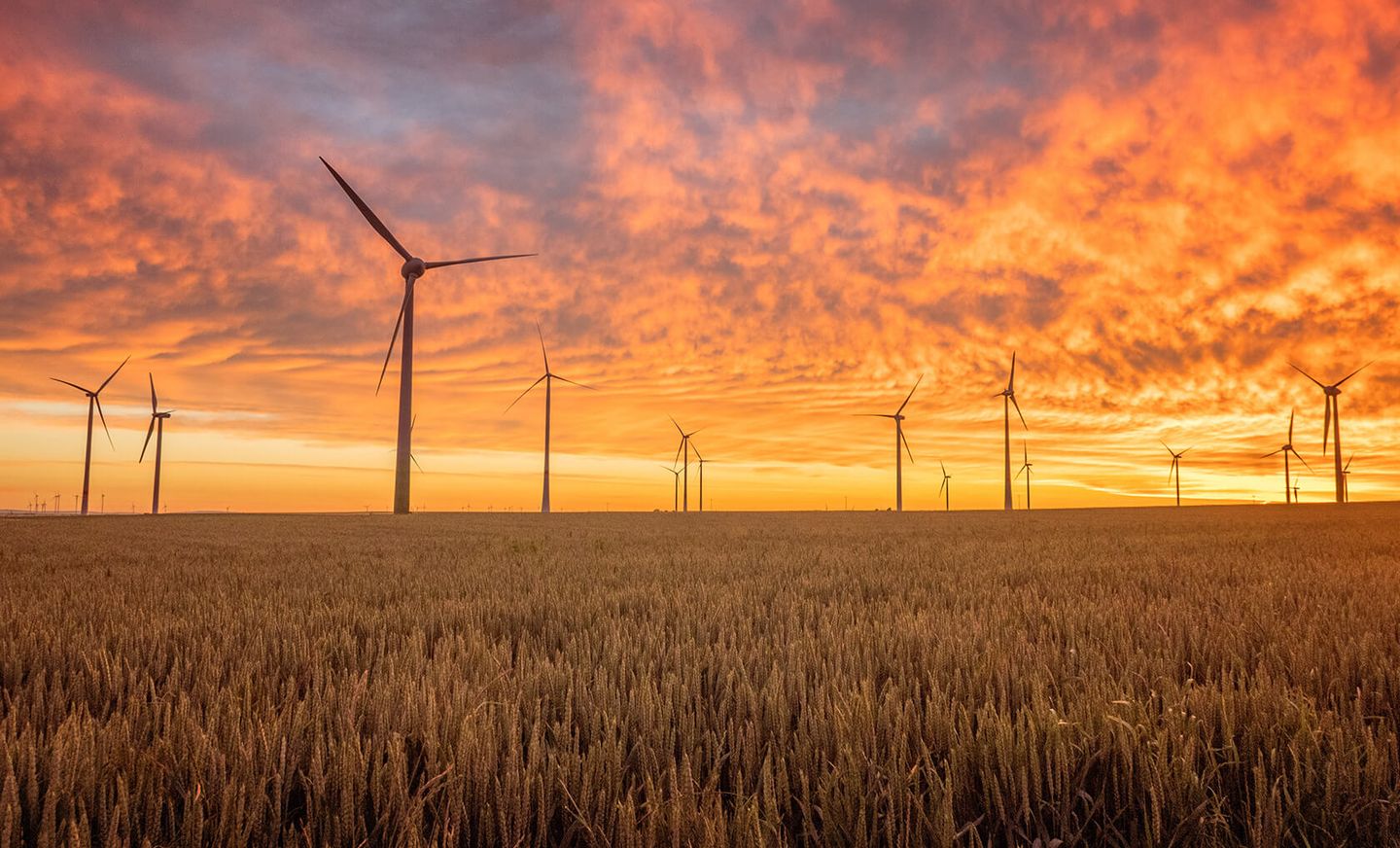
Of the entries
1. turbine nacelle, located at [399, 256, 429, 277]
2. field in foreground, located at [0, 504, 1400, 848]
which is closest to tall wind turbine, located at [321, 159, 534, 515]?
turbine nacelle, located at [399, 256, 429, 277]

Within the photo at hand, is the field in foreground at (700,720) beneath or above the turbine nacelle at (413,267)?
beneath

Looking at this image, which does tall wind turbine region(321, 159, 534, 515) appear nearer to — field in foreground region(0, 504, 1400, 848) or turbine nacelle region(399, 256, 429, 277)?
turbine nacelle region(399, 256, 429, 277)

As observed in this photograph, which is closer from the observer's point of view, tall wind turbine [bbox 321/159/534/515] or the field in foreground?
the field in foreground

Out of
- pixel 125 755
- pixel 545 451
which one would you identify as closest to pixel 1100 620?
pixel 125 755

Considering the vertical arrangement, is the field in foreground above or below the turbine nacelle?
below

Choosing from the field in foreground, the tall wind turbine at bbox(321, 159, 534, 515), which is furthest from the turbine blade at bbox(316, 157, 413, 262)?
the field in foreground

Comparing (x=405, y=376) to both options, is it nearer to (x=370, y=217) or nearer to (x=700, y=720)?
(x=370, y=217)

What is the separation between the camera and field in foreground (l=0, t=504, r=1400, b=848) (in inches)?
87.4

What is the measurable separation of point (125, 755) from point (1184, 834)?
3595mm

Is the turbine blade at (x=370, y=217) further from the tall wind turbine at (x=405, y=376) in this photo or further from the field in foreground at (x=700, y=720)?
the field in foreground at (x=700, y=720)

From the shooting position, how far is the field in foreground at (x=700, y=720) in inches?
87.4

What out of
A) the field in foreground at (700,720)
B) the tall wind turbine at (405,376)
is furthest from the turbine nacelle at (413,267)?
the field in foreground at (700,720)

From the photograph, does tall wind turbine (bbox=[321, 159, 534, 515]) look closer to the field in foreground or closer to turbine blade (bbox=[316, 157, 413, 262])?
turbine blade (bbox=[316, 157, 413, 262])

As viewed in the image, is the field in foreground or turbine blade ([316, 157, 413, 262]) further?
turbine blade ([316, 157, 413, 262])
